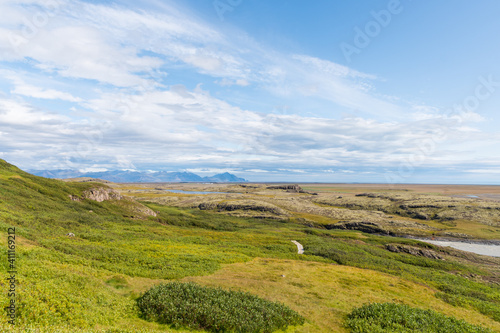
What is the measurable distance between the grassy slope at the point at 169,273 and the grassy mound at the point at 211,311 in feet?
3.81

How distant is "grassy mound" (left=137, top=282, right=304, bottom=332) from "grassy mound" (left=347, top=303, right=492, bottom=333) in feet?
17.3

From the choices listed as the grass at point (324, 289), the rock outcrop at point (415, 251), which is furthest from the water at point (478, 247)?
the grass at point (324, 289)

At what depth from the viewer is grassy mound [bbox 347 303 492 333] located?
2092 cm

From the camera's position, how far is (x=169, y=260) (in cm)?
3559

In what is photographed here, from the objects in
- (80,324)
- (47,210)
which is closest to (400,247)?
(80,324)

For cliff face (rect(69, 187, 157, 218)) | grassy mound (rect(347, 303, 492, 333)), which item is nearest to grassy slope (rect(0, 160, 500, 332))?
grassy mound (rect(347, 303, 492, 333))

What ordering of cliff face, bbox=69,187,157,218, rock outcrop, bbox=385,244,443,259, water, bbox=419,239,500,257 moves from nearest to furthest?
rock outcrop, bbox=385,244,443,259
water, bbox=419,239,500,257
cliff face, bbox=69,187,157,218

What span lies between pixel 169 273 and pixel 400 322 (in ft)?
78.0

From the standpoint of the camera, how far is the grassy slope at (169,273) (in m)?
17.7

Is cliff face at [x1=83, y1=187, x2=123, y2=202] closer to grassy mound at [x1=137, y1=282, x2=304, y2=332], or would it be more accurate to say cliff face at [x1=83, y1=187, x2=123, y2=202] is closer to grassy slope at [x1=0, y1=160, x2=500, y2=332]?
grassy slope at [x1=0, y1=160, x2=500, y2=332]

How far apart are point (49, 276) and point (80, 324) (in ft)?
23.8

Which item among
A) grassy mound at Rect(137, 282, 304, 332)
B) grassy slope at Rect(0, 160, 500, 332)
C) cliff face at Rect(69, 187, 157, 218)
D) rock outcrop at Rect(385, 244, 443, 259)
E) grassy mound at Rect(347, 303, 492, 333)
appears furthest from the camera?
cliff face at Rect(69, 187, 157, 218)

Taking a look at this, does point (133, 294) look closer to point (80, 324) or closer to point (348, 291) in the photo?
point (80, 324)

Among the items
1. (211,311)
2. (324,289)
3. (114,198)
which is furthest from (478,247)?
(114,198)
